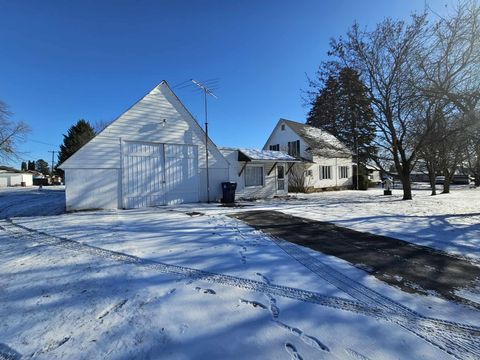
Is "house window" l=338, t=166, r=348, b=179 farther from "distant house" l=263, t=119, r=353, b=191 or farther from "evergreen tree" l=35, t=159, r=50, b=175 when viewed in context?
"evergreen tree" l=35, t=159, r=50, b=175

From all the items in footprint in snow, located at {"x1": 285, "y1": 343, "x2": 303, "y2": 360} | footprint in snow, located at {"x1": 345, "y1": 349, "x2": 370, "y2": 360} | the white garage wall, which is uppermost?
the white garage wall

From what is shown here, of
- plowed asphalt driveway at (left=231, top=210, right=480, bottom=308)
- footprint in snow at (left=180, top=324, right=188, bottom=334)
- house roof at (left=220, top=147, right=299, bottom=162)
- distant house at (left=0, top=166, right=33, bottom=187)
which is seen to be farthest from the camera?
distant house at (left=0, top=166, right=33, bottom=187)

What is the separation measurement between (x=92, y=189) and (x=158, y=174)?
277cm

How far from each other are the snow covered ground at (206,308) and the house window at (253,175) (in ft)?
38.0

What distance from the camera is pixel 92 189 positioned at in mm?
10859

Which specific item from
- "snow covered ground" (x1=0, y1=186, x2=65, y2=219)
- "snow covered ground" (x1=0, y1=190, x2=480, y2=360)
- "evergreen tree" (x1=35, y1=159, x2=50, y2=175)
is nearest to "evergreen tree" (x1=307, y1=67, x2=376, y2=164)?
"snow covered ground" (x1=0, y1=190, x2=480, y2=360)

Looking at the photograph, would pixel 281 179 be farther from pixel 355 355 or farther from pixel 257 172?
pixel 355 355

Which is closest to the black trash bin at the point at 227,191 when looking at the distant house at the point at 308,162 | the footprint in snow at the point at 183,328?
the distant house at the point at 308,162

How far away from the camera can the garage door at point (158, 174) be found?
1162 centimetres

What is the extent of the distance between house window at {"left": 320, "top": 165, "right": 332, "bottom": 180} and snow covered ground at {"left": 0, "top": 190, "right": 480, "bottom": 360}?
21.5m

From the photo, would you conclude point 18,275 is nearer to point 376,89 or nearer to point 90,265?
point 90,265

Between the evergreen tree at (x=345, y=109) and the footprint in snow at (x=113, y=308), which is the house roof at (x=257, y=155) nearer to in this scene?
the evergreen tree at (x=345, y=109)

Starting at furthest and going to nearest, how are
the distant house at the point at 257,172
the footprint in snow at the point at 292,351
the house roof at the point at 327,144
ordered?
the house roof at the point at 327,144 < the distant house at the point at 257,172 < the footprint in snow at the point at 292,351

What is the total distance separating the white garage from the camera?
10789 mm
